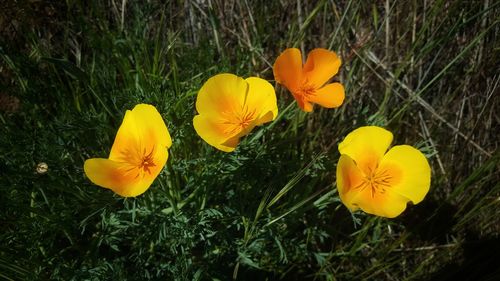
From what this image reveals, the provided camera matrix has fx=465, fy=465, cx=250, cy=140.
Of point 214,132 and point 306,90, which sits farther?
point 306,90

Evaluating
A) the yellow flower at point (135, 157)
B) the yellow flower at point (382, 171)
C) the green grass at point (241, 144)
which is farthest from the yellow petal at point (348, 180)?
the yellow flower at point (135, 157)

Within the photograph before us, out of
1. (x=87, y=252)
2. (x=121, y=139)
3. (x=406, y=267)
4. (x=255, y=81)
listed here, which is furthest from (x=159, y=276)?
(x=406, y=267)

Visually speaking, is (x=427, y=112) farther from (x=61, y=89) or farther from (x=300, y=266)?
(x=61, y=89)

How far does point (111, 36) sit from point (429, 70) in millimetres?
1244

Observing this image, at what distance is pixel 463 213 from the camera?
2.00 metres

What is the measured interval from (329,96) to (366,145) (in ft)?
0.57

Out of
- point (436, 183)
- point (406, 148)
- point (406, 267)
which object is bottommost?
point (406, 267)

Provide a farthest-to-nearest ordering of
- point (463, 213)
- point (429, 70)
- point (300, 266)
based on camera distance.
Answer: point (463, 213) → point (429, 70) → point (300, 266)

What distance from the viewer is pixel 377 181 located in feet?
4.20

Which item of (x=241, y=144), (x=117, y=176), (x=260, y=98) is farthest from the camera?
(x=241, y=144)

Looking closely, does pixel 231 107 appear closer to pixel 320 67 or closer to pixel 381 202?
pixel 320 67

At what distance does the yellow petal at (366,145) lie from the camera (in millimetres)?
1262

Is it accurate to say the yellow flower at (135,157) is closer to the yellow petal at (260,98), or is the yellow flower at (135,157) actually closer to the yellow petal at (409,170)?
the yellow petal at (260,98)

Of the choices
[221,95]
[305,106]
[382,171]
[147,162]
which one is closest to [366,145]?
[382,171]
